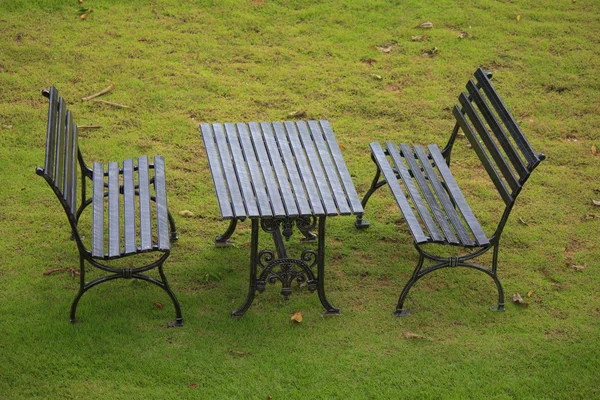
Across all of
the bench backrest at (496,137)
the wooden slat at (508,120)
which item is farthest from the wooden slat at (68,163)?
the wooden slat at (508,120)

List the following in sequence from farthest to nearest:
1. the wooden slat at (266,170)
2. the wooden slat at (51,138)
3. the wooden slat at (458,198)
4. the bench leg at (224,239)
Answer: the bench leg at (224,239)
the wooden slat at (458,198)
the wooden slat at (266,170)
the wooden slat at (51,138)

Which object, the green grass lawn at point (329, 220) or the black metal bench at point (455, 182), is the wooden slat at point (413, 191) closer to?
the black metal bench at point (455, 182)

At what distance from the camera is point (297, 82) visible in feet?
25.4

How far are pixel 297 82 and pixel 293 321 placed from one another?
326cm

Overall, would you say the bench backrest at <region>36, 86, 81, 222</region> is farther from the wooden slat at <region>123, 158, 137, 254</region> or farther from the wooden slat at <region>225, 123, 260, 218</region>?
the wooden slat at <region>225, 123, 260, 218</region>

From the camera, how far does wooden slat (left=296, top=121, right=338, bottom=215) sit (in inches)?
196

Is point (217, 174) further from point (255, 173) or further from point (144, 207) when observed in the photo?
point (144, 207)

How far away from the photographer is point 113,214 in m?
5.02

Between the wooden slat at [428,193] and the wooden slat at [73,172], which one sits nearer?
the wooden slat at [73,172]

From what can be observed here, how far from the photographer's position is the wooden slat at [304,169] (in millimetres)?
4949

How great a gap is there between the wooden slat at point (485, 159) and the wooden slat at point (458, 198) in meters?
0.25

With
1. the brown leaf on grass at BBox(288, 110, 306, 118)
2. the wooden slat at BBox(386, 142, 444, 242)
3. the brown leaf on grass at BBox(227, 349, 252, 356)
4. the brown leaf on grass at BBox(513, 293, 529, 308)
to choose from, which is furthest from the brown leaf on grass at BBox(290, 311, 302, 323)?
the brown leaf on grass at BBox(288, 110, 306, 118)

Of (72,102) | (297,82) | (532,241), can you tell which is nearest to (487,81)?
(532,241)

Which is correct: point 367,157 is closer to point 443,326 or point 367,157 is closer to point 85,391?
point 443,326
